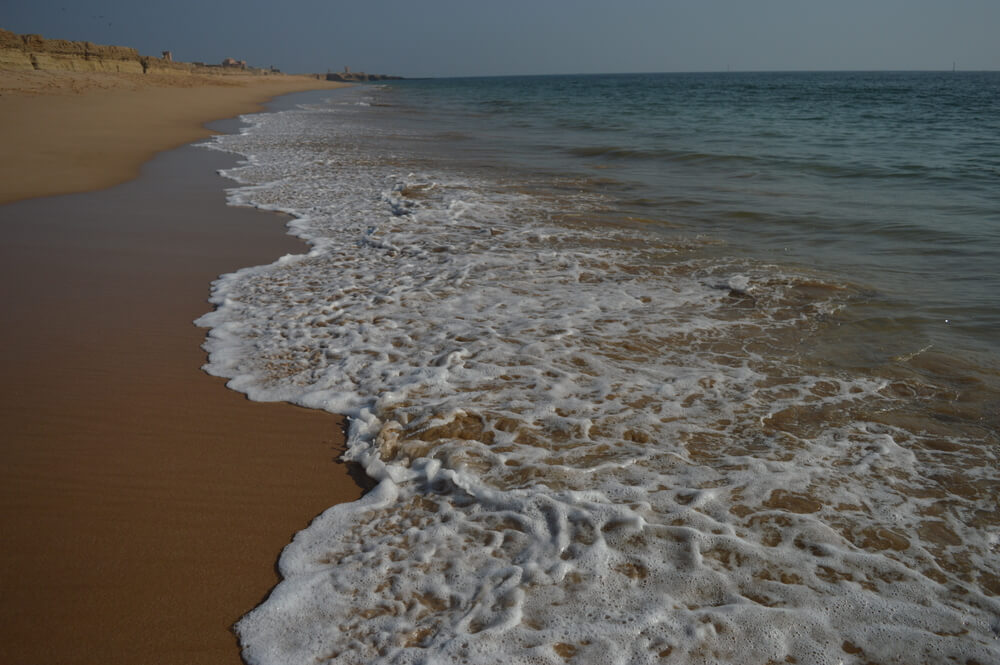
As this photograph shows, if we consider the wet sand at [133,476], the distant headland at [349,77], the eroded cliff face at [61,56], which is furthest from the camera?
the distant headland at [349,77]

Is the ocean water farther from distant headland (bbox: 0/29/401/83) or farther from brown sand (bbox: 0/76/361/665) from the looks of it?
distant headland (bbox: 0/29/401/83)

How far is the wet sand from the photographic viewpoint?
6.78 ft

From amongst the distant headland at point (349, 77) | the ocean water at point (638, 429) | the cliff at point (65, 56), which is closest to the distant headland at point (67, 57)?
the cliff at point (65, 56)

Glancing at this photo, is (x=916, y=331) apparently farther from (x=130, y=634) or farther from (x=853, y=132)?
→ (x=853, y=132)

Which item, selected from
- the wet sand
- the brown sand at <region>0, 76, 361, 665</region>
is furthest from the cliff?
the wet sand

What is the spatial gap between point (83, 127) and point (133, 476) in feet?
48.6

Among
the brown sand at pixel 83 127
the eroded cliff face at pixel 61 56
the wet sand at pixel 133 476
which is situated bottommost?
the wet sand at pixel 133 476

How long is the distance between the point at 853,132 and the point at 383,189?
569 inches

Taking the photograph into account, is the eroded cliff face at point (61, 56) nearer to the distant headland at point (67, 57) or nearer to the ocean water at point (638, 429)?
the distant headland at point (67, 57)

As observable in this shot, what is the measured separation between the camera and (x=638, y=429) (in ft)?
10.5

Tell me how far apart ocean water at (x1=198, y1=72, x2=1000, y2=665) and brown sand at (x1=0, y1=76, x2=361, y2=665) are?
0.17 meters

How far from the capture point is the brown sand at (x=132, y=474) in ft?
6.79

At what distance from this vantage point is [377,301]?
16.2 feet

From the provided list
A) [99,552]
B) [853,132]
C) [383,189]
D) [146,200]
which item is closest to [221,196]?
[146,200]
